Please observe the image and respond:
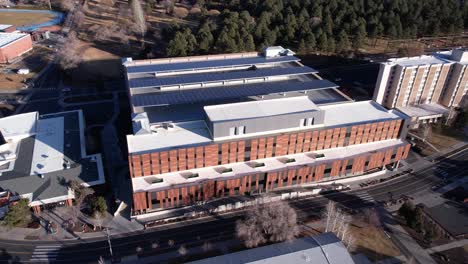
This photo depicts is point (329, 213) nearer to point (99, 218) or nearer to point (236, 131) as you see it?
point (236, 131)

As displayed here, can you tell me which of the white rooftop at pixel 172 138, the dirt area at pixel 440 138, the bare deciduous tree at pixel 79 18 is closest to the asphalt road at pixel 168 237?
the white rooftop at pixel 172 138

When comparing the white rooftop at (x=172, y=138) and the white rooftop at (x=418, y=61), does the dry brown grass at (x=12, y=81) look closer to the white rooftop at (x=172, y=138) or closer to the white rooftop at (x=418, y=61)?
the white rooftop at (x=172, y=138)

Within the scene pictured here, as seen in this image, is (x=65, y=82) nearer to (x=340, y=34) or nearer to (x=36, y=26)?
(x=36, y=26)

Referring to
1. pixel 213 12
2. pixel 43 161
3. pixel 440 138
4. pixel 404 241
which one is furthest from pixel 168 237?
pixel 213 12

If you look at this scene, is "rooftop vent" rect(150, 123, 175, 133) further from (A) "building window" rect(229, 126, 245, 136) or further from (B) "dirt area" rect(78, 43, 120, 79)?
(B) "dirt area" rect(78, 43, 120, 79)

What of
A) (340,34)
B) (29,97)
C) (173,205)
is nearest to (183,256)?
(173,205)

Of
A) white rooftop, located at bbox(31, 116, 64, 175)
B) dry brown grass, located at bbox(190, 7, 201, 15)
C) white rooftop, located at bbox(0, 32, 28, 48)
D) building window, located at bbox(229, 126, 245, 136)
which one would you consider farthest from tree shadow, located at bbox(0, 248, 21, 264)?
dry brown grass, located at bbox(190, 7, 201, 15)
